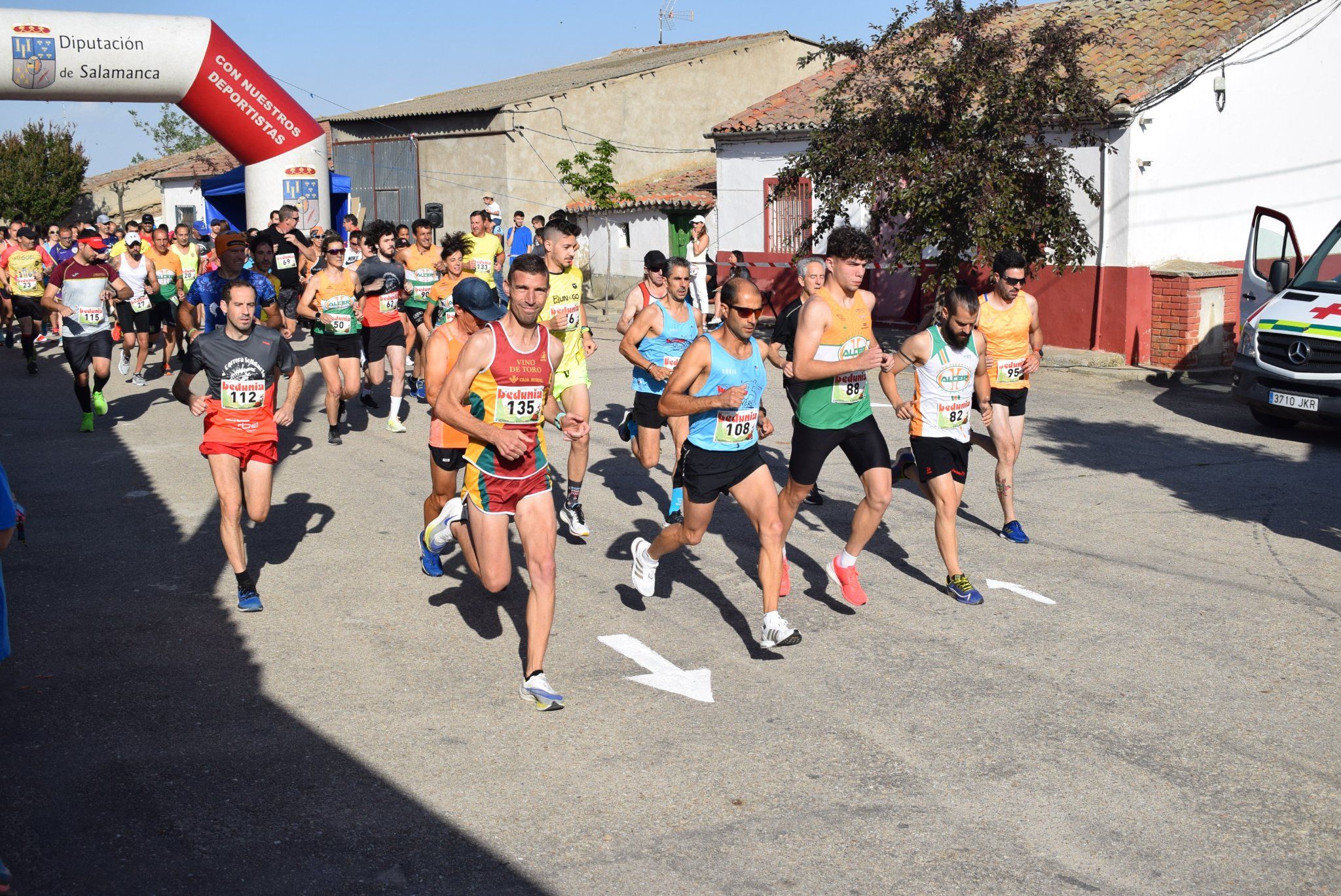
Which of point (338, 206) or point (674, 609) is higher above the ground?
point (338, 206)

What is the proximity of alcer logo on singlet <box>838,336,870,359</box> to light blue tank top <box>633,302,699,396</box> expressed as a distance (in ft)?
7.01

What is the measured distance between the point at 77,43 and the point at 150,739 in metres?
16.9

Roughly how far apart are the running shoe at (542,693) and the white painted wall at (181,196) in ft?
148

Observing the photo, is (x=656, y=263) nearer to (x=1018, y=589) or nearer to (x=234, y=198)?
(x=1018, y=589)

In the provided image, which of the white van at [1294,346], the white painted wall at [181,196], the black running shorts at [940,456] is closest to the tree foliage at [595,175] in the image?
the white painted wall at [181,196]

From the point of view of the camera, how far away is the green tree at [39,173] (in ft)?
155

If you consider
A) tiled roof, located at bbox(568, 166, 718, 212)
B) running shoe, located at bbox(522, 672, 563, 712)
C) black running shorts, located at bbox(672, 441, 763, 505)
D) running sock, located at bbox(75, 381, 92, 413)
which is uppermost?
tiled roof, located at bbox(568, 166, 718, 212)

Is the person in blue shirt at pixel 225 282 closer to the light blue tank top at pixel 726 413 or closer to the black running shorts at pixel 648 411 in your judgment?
the black running shorts at pixel 648 411

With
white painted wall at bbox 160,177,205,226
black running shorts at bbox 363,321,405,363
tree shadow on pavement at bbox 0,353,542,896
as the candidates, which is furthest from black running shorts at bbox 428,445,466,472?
white painted wall at bbox 160,177,205,226

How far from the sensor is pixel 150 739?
534cm

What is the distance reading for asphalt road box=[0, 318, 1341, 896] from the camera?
4379 mm

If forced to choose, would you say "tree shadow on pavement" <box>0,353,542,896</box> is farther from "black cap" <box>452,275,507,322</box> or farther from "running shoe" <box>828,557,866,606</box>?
"running shoe" <box>828,557,866,606</box>

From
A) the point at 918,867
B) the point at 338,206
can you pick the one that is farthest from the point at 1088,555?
the point at 338,206

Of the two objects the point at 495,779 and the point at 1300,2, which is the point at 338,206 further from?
the point at 495,779
